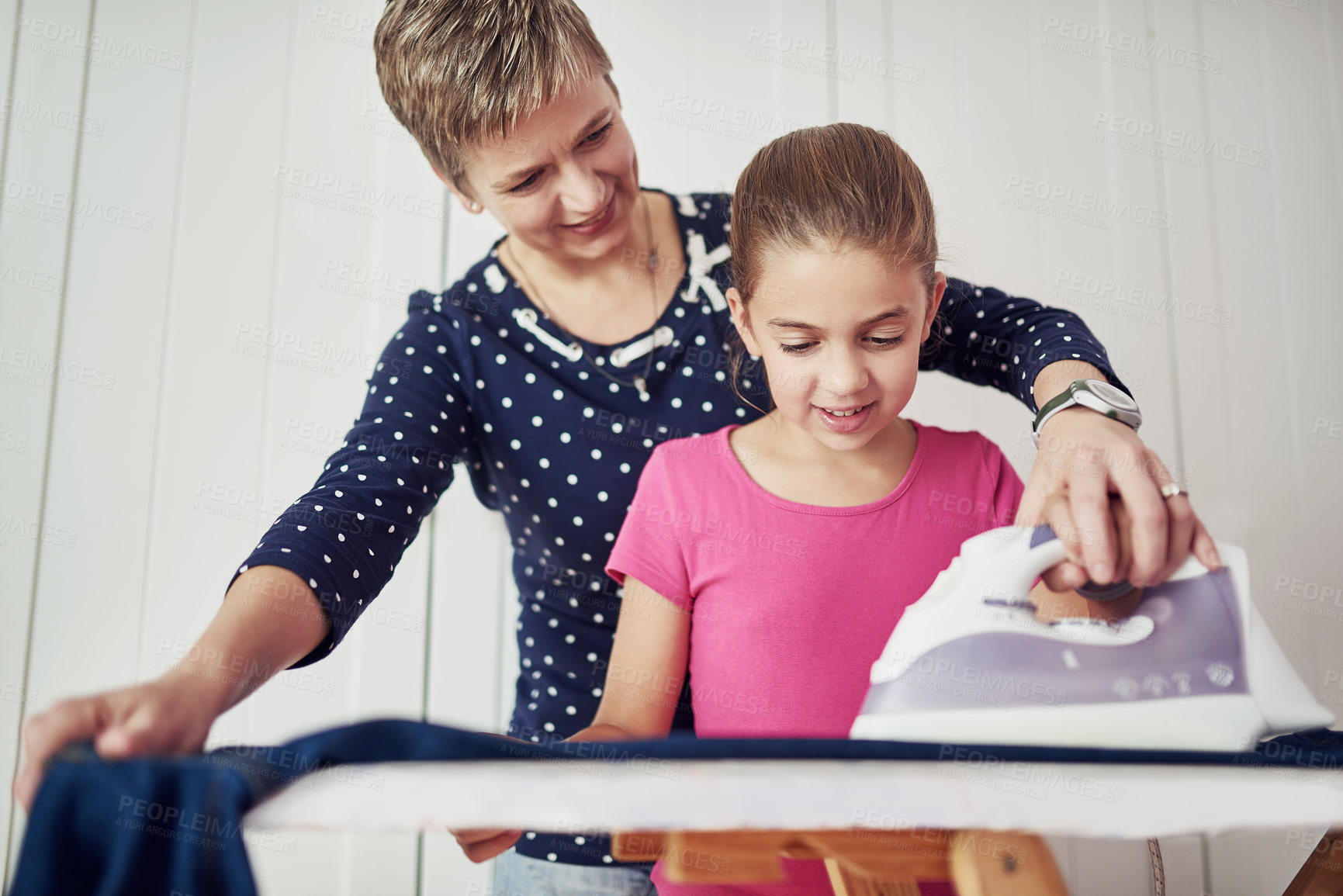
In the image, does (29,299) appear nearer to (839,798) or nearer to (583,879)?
(583,879)

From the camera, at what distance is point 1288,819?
0.53 meters

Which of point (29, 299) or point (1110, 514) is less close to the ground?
point (29, 299)

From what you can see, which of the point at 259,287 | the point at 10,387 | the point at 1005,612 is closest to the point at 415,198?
the point at 259,287

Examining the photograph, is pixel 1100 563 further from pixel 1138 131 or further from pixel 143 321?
pixel 143 321

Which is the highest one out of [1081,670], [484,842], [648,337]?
[648,337]

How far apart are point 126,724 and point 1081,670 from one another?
2.19 feet

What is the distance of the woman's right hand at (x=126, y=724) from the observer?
493 millimetres

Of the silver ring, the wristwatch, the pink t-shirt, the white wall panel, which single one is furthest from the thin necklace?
the white wall panel

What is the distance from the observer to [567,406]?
114 cm

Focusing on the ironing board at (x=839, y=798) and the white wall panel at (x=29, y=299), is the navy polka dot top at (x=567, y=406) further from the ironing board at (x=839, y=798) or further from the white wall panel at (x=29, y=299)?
the white wall panel at (x=29, y=299)

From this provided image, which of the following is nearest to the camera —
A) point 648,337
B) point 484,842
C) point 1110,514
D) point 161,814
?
point 161,814

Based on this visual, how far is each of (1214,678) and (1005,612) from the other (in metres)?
0.16

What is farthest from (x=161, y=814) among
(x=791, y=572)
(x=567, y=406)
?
(x=567, y=406)

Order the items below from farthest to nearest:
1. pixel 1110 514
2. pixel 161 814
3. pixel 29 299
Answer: pixel 29 299
pixel 1110 514
pixel 161 814
